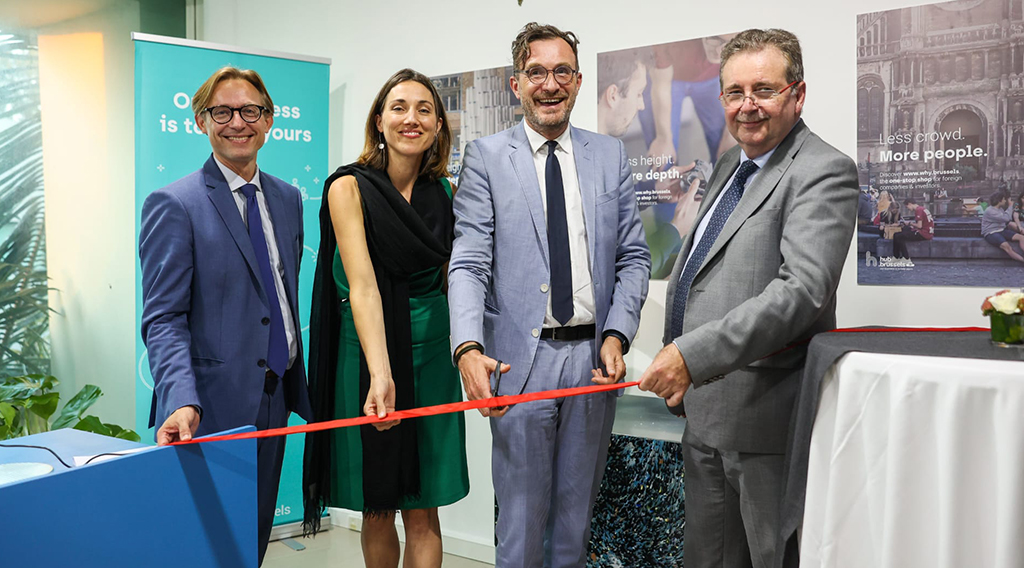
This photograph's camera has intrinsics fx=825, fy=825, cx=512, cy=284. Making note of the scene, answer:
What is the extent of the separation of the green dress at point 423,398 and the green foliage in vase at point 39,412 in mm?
1702

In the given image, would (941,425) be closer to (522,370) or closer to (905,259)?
(522,370)

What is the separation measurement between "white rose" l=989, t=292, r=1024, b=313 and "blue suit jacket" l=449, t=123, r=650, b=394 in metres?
0.99

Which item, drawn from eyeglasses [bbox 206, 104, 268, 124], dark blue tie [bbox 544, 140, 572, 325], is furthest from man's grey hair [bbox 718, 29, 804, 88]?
eyeglasses [bbox 206, 104, 268, 124]

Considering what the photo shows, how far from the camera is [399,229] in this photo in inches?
106

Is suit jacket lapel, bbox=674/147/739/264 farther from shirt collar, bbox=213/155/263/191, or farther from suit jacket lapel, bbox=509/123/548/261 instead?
shirt collar, bbox=213/155/263/191

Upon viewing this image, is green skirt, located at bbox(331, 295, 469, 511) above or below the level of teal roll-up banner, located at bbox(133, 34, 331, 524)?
below

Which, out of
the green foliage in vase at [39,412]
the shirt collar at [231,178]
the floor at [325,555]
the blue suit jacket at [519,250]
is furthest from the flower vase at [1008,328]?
the green foliage in vase at [39,412]

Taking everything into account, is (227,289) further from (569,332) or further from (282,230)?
(569,332)

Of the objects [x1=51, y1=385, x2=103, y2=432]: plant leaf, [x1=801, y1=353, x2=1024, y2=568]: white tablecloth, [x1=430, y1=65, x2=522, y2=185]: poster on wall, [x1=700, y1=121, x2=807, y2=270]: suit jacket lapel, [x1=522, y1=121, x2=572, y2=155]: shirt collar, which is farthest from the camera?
[x1=430, y1=65, x2=522, y2=185]: poster on wall

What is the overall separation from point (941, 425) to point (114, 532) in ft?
5.60

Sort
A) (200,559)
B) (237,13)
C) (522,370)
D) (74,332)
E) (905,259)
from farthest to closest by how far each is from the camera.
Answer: (237,13) → (74,332) → (905,259) → (522,370) → (200,559)

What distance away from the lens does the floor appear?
13.9ft

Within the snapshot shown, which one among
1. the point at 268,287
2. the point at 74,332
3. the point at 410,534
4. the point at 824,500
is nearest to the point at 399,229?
the point at 268,287

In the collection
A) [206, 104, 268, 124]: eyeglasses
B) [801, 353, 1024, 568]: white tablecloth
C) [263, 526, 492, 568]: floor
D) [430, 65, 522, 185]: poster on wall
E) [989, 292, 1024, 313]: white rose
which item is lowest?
[263, 526, 492, 568]: floor
